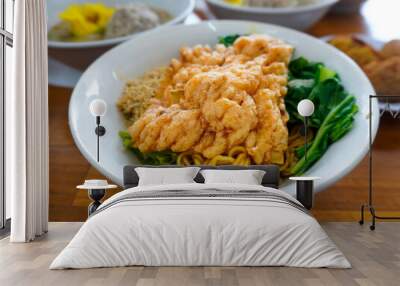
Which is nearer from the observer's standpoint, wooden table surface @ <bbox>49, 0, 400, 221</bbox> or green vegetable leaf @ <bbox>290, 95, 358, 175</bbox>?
green vegetable leaf @ <bbox>290, 95, 358, 175</bbox>

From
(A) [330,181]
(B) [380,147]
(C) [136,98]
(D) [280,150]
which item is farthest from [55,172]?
(B) [380,147]

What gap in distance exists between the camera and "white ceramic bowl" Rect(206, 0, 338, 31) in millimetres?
6297

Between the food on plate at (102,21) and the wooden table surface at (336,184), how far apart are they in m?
0.47

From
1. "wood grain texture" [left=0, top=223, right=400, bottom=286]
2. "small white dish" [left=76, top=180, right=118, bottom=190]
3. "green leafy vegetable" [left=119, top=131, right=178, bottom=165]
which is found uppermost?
"green leafy vegetable" [left=119, top=131, right=178, bottom=165]

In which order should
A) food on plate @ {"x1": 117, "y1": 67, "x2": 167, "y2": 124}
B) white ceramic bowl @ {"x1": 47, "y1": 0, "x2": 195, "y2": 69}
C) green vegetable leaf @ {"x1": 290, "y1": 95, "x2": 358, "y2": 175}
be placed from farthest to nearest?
white ceramic bowl @ {"x1": 47, "y1": 0, "x2": 195, "y2": 69}, food on plate @ {"x1": 117, "y1": 67, "x2": 167, "y2": 124}, green vegetable leaf @ {"x1": 290, "y1": 95, "x2": 358, "y2": 175}

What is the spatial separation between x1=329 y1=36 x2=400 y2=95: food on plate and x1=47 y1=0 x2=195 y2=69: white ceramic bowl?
56.2 inches

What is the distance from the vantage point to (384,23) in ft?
21.4

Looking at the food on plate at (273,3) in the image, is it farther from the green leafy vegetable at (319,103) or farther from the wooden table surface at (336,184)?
the green leafy vegetable at (319,103)

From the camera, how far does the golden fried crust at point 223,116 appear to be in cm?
547

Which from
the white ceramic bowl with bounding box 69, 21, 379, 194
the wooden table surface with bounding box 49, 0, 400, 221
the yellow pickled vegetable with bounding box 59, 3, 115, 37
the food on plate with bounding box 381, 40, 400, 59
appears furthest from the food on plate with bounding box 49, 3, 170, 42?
the food on plate with bounding box 381, 40, 400, 59

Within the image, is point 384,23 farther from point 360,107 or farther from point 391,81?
point 360,107

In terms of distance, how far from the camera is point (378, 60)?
20.9 ft

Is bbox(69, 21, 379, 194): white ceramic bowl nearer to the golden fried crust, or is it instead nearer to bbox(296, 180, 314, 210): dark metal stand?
bbox(296, 180, 314, 210): dark metal stand

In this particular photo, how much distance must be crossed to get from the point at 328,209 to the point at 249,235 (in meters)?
2.58
